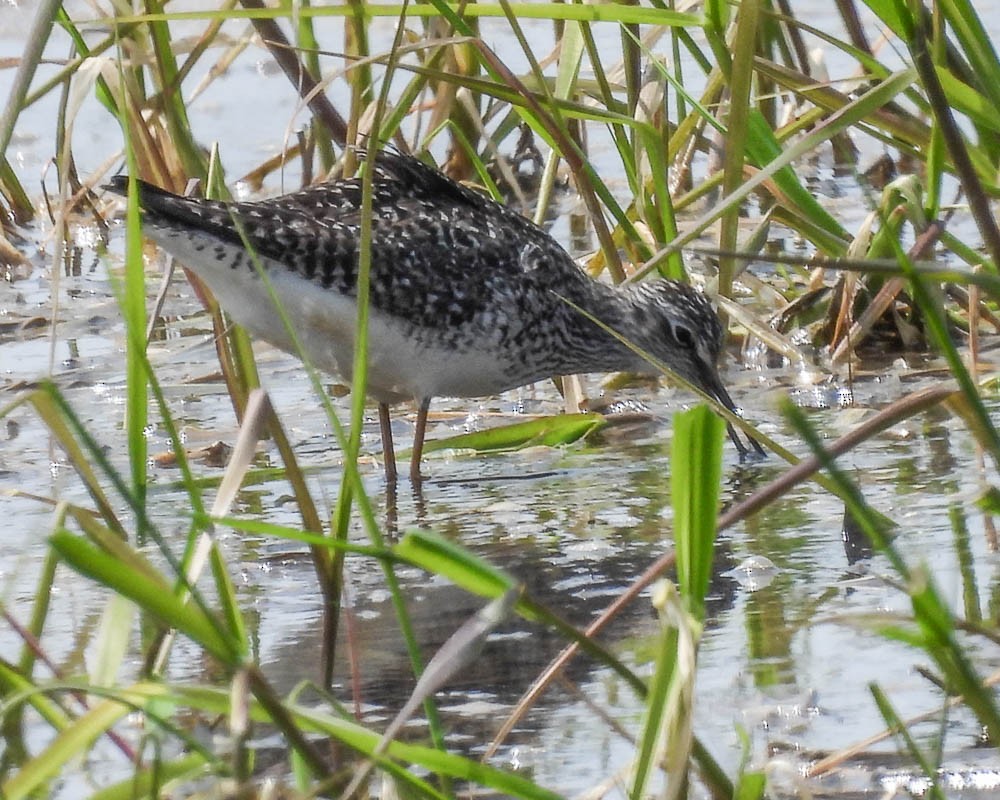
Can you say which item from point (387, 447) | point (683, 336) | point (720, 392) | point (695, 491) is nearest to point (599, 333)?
point (683, 336)

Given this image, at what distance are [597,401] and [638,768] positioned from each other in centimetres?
452

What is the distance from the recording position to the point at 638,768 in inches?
109

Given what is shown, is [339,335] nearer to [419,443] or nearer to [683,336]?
[419,443]

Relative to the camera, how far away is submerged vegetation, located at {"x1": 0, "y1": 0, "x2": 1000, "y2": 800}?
2.73m

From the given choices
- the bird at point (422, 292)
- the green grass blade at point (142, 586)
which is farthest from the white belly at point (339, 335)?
the green grass blade at point (142, 586)

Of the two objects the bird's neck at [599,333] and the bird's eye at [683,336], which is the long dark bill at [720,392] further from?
the bird's neck at [599,333]

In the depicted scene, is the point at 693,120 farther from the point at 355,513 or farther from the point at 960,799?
the point at 960,799

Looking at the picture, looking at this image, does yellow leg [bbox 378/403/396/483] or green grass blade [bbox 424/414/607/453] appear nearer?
green grass blade [bbox 424/414/607/453]

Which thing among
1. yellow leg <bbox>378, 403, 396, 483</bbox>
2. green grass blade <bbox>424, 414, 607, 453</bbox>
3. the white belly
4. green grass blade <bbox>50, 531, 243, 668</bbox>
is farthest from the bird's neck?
green grass blade <bbox>50, 531, 243, 668</bbox>

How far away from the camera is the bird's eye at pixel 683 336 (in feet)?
23.0

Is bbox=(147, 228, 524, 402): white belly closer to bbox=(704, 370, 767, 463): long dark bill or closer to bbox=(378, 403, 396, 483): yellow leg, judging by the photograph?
bbox=(378, 403, 396, 483): yellow leg

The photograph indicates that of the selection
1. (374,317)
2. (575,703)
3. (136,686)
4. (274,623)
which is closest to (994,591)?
(575,703)

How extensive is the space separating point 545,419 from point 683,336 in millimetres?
1159


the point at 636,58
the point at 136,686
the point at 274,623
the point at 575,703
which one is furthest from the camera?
the point at 636,58
